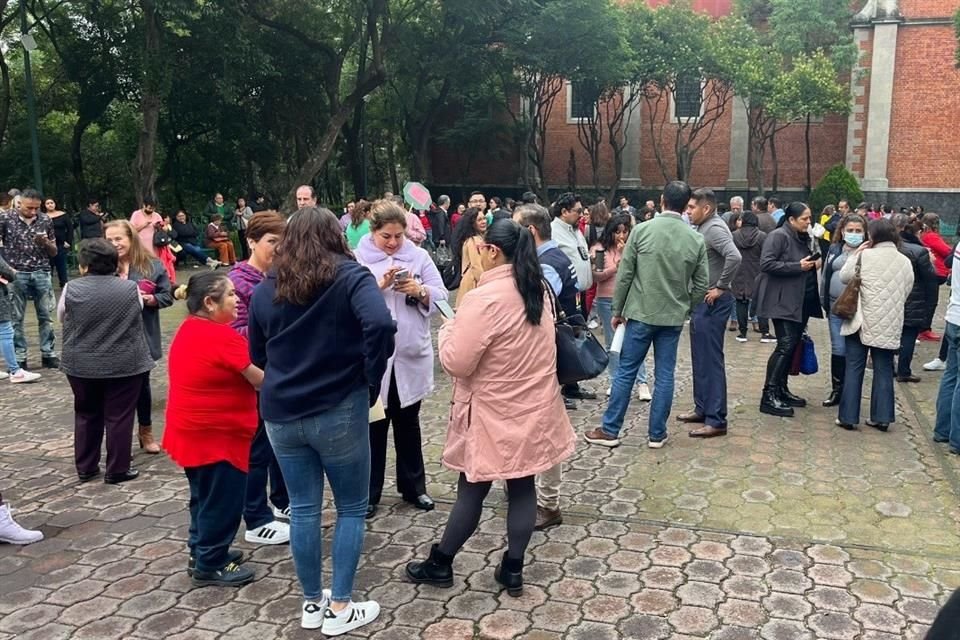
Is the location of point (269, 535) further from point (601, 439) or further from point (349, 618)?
point (601, 439)

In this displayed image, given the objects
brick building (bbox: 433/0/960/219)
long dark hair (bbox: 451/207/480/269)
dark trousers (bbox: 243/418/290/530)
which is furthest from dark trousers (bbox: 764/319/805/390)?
brick building (bbox: 433/0/960/219)

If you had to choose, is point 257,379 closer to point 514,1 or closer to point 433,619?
point 433,619

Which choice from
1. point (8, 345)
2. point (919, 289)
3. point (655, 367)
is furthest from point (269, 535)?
point (919, 289)

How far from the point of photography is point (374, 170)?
3500cm

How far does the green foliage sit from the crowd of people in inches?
753

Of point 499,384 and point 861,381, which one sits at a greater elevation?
point 499,384

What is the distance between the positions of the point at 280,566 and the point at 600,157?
3044 centimetres

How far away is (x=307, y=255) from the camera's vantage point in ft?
10.8

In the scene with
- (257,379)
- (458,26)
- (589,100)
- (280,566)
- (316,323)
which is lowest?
(280,566)

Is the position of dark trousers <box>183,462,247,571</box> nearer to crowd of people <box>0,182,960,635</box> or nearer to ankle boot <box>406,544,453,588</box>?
crowd of people <box>0,182,960,635</box>

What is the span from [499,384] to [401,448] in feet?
4.56

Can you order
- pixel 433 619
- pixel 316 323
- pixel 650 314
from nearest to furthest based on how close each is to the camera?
1. pixel 316 323
2. pixel 433 619
3. pixel 650 314

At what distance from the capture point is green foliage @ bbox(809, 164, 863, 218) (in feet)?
84.9

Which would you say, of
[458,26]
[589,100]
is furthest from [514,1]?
[589,100]
